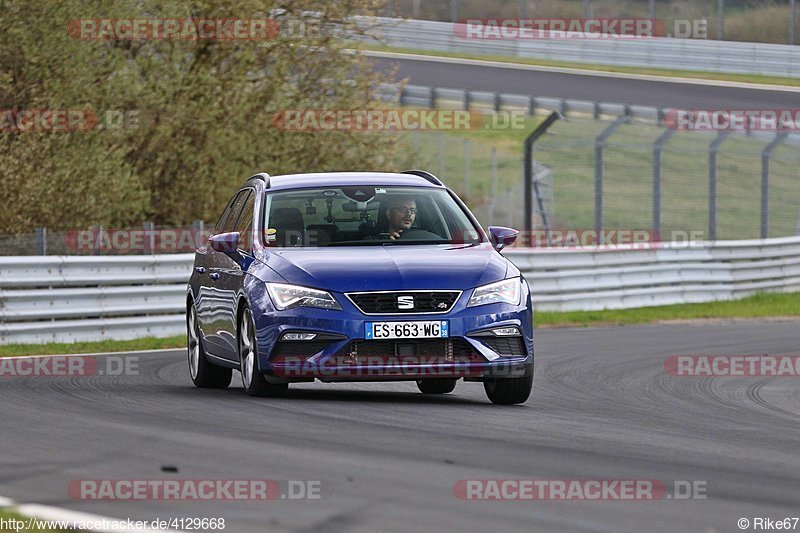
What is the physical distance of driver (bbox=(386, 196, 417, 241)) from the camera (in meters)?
11.4

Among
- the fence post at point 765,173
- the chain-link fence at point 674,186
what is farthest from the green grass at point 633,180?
the fence post at point 765,173

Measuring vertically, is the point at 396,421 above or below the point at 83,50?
below

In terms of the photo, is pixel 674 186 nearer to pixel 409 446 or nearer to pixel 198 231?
pixel 198 231

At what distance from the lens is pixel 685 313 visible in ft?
81.2

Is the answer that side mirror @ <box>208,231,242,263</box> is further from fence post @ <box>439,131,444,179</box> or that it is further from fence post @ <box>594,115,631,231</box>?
fence post @ <box>439,131,444,179</box>

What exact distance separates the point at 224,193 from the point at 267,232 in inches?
561

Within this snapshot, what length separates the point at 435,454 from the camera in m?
8.01

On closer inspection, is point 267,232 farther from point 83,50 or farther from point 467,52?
point 467,52

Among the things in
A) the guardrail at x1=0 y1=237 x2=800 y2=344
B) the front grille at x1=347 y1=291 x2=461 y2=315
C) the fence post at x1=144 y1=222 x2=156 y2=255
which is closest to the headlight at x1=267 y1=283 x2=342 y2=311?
the front grille at x1=347 y1=291 x2=461 y2=315

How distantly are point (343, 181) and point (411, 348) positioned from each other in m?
1.96

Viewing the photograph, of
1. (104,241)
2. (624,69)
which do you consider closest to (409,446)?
(104,241)

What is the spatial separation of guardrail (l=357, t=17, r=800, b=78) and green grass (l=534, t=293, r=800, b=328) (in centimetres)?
1816

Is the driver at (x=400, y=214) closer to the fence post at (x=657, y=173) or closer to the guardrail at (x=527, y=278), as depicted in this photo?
the guardrail at (x=527, y=278)

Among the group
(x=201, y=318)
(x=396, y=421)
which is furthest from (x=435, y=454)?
(x=201, y=318)
